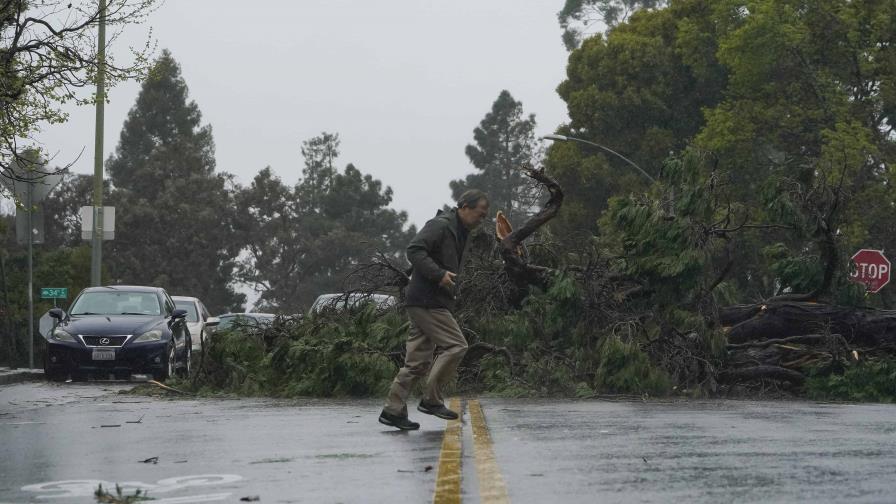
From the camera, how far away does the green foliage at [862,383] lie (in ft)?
51.8

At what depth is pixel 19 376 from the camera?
903 inches

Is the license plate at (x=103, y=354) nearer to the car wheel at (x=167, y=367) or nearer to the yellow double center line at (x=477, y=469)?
the car wheel at (x=167, y=367)

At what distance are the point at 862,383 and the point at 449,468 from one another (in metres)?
9.10

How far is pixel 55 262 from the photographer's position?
36312 mm

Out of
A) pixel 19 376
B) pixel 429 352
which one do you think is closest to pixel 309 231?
pixel 19 376

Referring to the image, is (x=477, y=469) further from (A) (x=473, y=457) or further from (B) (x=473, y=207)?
(B) (x=473, y=207)

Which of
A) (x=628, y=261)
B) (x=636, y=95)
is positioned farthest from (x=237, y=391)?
(x=636, y=95)

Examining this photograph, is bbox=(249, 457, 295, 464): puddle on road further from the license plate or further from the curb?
the curb

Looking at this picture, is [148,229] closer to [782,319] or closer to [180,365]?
[180,365]

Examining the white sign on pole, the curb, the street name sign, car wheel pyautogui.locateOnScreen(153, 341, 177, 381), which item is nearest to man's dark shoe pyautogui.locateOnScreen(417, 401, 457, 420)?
car wheel pyautogui.locateOnScreen(153, 341, 177, 381)

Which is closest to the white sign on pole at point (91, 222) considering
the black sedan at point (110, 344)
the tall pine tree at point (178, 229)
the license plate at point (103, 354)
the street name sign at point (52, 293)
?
the street name sign at point (52, 293)

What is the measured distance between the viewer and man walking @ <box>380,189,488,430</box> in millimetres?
10883

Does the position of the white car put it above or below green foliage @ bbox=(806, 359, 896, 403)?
above

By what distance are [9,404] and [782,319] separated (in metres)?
8.70
